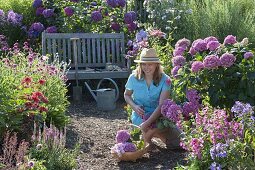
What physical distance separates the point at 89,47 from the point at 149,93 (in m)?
3.46

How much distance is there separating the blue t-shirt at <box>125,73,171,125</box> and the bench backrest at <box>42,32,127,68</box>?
3.15 meters

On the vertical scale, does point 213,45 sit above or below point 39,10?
above

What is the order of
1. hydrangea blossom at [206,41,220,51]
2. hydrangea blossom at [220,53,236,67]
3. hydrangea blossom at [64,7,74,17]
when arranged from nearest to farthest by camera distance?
hydrangea blossom at [220,53,236,67], hydrangea blossom at [206,41,220,51], hydrangea blossom at [64,7,74,17]

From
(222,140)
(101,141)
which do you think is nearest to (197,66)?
(222,140)

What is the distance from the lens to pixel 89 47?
29.5 ft

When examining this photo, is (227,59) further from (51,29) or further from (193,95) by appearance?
(51,29)

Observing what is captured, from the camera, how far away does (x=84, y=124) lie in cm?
684

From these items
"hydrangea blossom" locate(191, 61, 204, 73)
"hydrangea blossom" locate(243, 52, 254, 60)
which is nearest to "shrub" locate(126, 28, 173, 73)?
"hydrangea blossom" locate(191, 61, 204, 73)

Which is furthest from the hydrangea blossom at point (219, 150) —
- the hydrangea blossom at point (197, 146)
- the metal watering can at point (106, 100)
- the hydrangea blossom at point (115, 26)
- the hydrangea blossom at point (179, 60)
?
the hydrangea blossom at point (115, 26)

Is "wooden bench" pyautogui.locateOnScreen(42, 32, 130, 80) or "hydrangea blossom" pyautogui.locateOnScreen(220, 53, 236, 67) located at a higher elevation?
"hydrangea blossom" pyautogui.locateOnScreen(220, 53, 236, 67)

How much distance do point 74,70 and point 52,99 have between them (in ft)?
8.33

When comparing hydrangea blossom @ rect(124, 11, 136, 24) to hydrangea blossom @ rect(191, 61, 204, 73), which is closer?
hydrangea blossom @ rect(191, 61, 204, 73)

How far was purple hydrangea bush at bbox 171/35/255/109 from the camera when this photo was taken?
A: 488 cm

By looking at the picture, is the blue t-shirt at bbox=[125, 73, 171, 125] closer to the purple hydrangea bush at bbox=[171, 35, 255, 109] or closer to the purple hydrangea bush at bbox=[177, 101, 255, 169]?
the purple hydrangea bush at bbox=[171, 35, 255, 109]
